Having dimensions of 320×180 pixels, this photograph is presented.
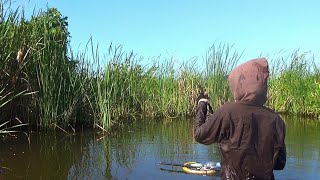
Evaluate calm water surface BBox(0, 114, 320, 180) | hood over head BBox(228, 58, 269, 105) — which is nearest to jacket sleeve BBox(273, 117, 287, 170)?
A: hood over head BBox(228, 58, 269, 105)

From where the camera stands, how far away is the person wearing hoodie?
108 inches

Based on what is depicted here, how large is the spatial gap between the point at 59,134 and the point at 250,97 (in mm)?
6055

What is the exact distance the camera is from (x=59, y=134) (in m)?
8.09

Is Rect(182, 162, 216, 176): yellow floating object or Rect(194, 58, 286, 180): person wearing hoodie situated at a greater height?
Rect(194, 58, 286, 180): person wearing hoodie

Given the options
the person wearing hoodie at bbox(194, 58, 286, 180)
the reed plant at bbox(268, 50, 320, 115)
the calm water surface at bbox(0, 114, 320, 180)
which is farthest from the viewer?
the reed plant at bbox(268, 50, 320, 115)

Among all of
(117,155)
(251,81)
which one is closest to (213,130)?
(251,81)

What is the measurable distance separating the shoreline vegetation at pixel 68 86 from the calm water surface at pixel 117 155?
0.50m

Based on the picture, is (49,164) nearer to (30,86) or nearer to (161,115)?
(30,86)

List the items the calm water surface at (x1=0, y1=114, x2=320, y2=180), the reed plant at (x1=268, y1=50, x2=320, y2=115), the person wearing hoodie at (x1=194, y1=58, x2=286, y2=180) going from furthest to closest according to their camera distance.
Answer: the reed plant at (x1=268, y1=50, x2=320, y2=115)
the calm water surface at (x1=0, y1=114, x2=320, y2=180)
the person wearing hoodie at (x1=194, y1=58, x2=286, y2=180)

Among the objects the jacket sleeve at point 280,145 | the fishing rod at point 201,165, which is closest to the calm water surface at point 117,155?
the fishing rod at point 201,165

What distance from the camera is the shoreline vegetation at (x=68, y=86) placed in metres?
7.25

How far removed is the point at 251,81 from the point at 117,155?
4.46 m

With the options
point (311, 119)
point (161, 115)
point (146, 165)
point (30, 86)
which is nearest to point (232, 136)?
point (146, 165)

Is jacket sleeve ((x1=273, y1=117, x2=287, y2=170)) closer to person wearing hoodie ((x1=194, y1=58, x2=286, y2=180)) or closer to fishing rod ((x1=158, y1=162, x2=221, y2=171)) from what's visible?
person wearing hoodie ((x1=194, y1=58, x2=286, y2=180))
